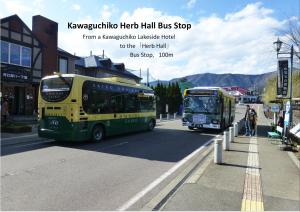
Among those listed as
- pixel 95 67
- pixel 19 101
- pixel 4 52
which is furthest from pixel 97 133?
pixel 95 67

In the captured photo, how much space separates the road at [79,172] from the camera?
5.78 meters

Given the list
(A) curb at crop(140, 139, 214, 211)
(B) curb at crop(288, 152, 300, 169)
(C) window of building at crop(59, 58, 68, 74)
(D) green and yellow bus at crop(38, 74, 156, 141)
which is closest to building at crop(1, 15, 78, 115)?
(C) window of building at crop(59, 58, 68, 74)

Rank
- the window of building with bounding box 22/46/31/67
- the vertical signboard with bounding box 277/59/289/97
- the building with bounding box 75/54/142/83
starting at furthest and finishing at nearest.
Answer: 1. the building with bounding box 75/54/142/83
2. the window of building with bounding box 22/46/31/67
3. the vertical signboard with bounding box 277/59/289/97

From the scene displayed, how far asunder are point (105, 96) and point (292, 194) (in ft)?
32.7

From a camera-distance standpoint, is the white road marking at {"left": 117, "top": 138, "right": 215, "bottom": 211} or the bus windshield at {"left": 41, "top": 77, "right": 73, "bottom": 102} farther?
the bus windshield at {"left": 41, "top": 77, "right": 73, "bottom": 102}

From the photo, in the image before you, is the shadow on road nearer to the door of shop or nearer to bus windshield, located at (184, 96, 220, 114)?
bus windshield, located at (184, 96, 220, 114)

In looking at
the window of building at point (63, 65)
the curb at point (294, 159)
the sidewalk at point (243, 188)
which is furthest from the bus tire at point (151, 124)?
the window of building at point (63, 65)

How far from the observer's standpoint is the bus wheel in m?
13.8

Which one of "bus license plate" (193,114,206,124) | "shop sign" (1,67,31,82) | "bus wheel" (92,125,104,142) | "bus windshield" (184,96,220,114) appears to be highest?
"shop sign" (1,67,31,82)

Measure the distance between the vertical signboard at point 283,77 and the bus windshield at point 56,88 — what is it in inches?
403

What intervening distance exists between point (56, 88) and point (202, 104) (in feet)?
31.7

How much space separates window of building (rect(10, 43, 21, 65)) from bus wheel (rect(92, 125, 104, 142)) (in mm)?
16353

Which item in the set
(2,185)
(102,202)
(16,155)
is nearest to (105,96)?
(16,155)

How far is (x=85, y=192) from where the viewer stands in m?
6.29
